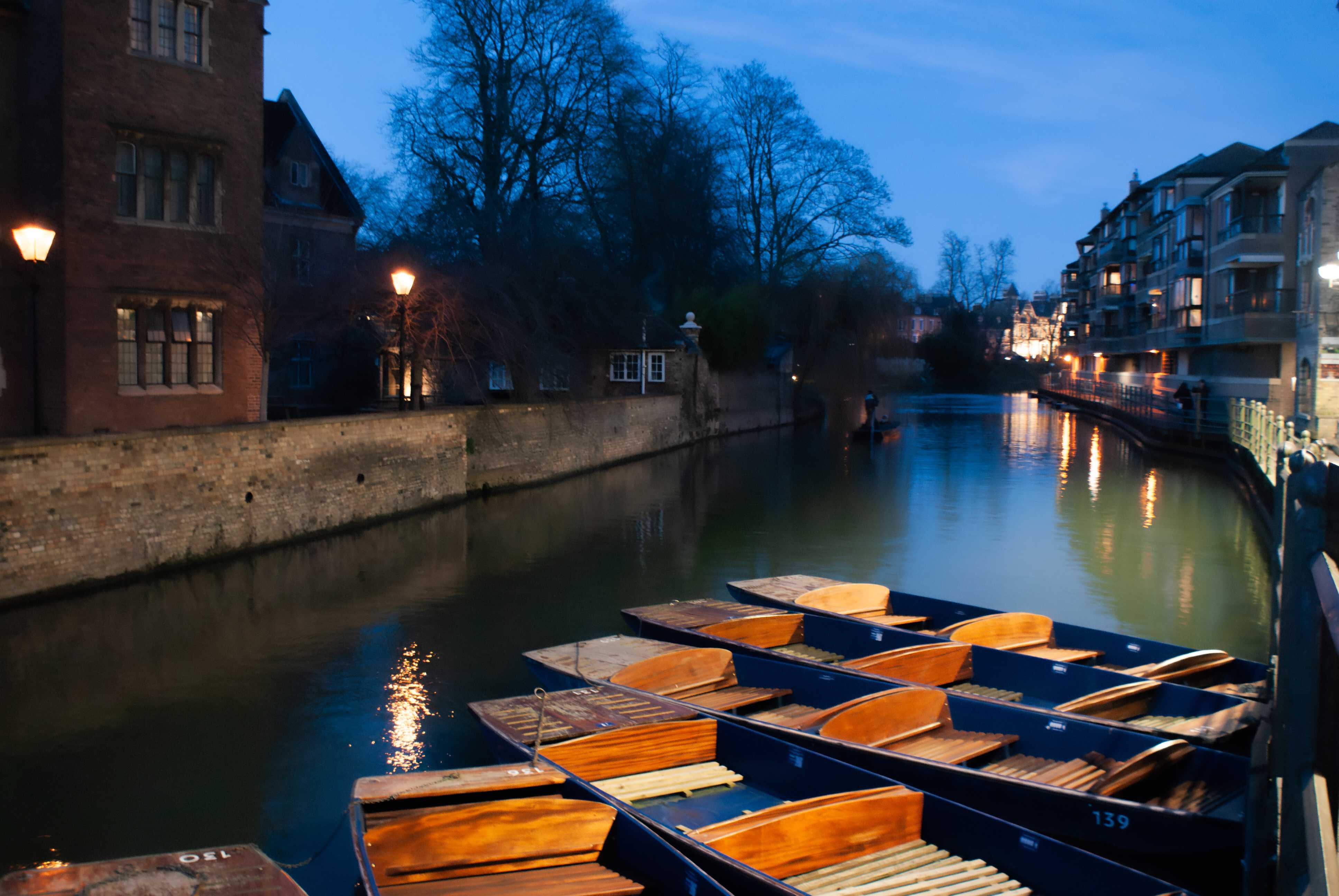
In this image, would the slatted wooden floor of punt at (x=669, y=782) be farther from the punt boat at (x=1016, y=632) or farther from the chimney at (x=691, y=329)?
the chimney at (x=691, y=329)

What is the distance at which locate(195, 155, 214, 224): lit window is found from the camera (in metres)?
17.0

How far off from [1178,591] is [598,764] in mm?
9529

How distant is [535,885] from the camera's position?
15.1ft

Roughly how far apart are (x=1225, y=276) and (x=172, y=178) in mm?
34125

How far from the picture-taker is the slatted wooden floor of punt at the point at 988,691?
7.68 meters

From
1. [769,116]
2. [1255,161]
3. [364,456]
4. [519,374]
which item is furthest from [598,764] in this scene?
[769,116]

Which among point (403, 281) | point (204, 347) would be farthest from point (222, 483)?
point (204, 347)

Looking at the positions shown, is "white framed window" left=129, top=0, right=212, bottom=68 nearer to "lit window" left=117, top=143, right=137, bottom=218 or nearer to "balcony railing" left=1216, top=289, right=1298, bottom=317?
"lit window" left=117, top=143, right=137, bottom=218

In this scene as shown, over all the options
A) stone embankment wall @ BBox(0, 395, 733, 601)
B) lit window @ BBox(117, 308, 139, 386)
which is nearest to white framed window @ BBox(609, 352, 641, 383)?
stone embankment wall @ BBox(0, 395, 733, 601)

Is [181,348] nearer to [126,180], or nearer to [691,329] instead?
[126,180]

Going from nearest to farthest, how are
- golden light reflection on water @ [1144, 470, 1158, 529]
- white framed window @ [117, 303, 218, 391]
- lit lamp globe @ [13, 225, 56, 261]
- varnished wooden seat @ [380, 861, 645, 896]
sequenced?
varnished wooden seat @ [380, 861, 645, 896] < lit lamp globe @ [13, 225, 56, 261] < white framed window @ [117, 303, 218, 391] < golden light reflection on water @ [1144, 470, 1158, 529]

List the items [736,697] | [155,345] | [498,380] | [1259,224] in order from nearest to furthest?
[736,697] < [155,345] < [498,380] < [1259,224]

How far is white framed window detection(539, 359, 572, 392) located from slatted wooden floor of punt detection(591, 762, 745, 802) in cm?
1828

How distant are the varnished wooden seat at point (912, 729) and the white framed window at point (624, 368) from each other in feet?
89.2
